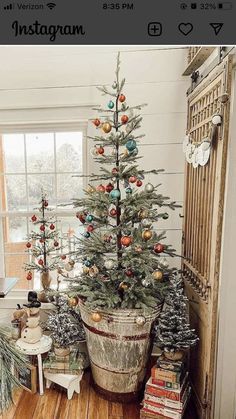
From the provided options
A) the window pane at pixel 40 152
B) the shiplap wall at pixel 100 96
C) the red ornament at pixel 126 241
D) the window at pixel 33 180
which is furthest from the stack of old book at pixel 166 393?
the window pane at pixel 40 152

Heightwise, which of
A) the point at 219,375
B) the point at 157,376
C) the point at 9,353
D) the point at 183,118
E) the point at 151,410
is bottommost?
the point at 151,410

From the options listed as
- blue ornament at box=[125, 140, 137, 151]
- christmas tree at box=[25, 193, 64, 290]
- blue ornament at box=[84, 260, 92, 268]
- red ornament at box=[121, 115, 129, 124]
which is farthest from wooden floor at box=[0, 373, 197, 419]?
red ornament at box=[121, 115, 129, 124]

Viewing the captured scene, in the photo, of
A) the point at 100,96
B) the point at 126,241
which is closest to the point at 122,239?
the point at 126,241

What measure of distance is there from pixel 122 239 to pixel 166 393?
2.77 feet

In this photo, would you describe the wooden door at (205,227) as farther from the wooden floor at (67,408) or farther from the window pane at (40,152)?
the window pane at (40,152)

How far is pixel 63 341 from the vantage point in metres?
1.90

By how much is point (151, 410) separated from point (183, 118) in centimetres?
183

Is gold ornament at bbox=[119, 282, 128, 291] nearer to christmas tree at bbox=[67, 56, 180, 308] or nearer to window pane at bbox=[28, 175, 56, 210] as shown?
christmas tree at bbox=[67, 56, 180, 308]

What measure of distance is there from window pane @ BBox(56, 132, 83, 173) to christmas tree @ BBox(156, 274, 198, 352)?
1.24 metres

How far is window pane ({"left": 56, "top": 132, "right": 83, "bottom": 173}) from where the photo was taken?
7.60 feet

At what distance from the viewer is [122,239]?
1611 mm
